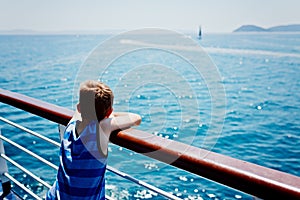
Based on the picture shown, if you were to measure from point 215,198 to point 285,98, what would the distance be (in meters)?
12.9

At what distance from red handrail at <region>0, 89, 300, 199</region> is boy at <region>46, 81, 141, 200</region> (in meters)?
0.08

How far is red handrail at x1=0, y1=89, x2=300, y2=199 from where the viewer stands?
733mm

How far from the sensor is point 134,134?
1.08 meters

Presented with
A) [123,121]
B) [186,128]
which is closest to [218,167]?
[123,121]

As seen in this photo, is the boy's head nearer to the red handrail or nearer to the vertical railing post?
the red handrail

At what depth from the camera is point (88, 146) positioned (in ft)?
3.45

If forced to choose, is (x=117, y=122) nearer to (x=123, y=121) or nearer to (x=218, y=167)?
(x=123, y=121)

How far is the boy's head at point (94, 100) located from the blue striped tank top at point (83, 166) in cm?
4

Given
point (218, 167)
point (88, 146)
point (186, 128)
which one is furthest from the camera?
point (186, 128)

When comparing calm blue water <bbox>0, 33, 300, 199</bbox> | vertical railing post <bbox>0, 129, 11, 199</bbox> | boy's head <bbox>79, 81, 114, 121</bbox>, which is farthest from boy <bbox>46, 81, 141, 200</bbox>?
vertical railing post <bbox>0, 129, 11, 199</bbox>

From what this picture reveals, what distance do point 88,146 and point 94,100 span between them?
6.6 inches

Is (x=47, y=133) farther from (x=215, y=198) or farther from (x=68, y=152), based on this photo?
(x=68, y=152)

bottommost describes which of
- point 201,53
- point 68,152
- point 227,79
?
point 227,79

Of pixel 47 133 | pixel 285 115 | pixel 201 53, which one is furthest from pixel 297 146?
pixel 201 53
